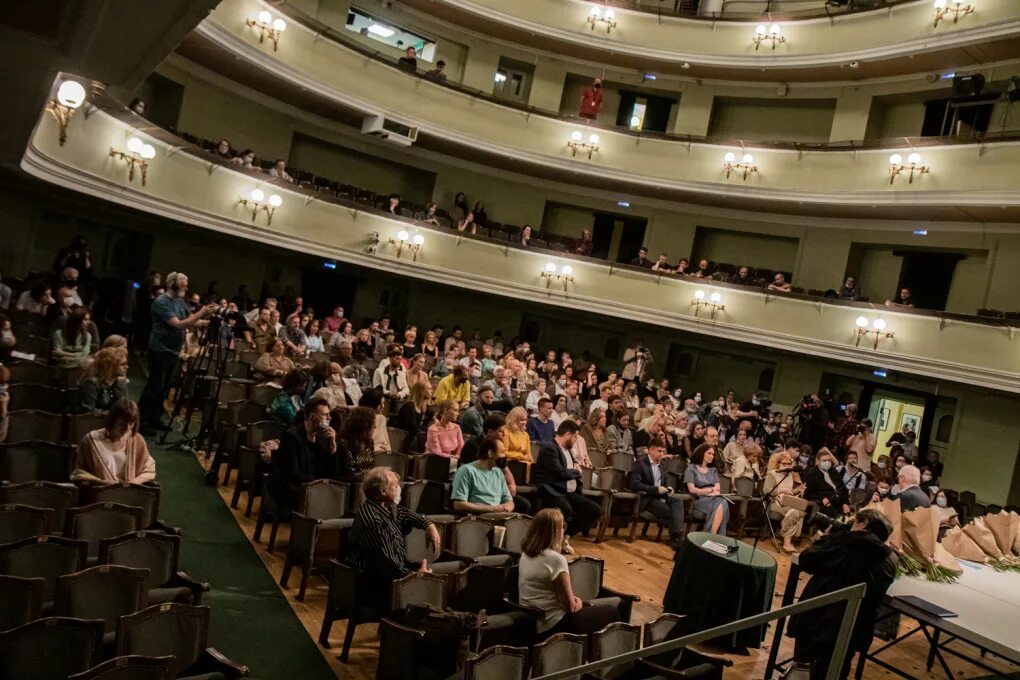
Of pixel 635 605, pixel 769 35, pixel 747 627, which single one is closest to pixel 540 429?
pixel 635 605

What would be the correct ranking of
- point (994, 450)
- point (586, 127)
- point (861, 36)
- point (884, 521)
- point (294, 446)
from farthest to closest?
point (586, 127) → point (861, 36) → point (994, 450) → point (294, 446) → point (884, 521)

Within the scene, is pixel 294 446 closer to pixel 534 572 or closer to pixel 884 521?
pixel 534 572

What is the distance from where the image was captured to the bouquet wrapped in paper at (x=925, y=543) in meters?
6.04

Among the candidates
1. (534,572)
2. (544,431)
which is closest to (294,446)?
(534,572)

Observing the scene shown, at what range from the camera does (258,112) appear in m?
15.6

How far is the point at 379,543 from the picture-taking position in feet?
15.3

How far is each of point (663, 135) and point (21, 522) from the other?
14.8 m

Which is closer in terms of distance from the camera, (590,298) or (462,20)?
(590,298)

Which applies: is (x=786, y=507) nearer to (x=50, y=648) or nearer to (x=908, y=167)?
(x=908, y=167)

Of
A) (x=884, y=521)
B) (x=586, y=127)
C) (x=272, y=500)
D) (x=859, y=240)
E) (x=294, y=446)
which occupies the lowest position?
(x=272, y=500)

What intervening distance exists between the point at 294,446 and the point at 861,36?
14.5 m

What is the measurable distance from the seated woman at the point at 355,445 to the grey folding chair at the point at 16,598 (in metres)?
2.88

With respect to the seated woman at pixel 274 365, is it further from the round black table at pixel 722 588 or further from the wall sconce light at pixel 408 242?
the wall sconce light at pixel 408 242

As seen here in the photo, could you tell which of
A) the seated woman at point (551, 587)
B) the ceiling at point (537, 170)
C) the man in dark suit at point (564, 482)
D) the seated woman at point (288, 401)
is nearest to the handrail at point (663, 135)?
the ceiling at point (537, 170)
